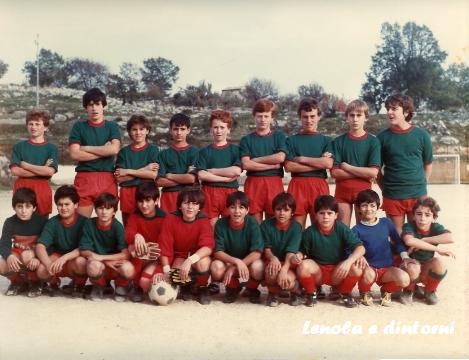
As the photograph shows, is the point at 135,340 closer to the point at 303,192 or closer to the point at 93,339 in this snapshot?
the point at 93,339

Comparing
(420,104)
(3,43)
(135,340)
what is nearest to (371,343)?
(135,340)

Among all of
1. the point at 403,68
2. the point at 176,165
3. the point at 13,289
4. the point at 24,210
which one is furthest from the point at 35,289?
the point at 403,68

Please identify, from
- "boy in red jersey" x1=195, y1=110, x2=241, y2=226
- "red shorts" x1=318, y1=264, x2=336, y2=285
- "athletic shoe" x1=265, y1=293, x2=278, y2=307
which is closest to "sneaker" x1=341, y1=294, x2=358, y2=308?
"red shorts" x1=318, y1=264, x2=336, y2=285

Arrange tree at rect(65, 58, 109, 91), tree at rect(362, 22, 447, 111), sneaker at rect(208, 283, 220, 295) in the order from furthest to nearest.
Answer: tree at rect(65, 58, 109, 91)
tree at rect(362, 22, 447, 111)
sneaker at rect(208, 283, 220, 295)

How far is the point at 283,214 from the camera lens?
371cm

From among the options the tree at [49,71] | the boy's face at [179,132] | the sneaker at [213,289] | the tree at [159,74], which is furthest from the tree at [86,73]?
the sneaker at [213,289]

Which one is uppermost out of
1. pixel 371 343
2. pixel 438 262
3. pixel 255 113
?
pixel 255 113

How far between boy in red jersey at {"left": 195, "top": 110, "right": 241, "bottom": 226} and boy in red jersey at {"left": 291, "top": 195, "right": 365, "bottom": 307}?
0.74 m

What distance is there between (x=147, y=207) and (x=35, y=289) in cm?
99

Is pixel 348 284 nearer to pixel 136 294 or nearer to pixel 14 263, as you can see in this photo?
pixel 136 294

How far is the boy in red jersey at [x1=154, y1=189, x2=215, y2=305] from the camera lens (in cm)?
365

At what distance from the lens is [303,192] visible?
4082mm

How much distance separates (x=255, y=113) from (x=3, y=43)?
6.81 ft

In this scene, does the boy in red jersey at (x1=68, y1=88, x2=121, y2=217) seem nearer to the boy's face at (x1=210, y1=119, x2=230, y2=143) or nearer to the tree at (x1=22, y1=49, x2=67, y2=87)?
the boy's face at (x1=210, y1=119, x2=230, y2=143)
